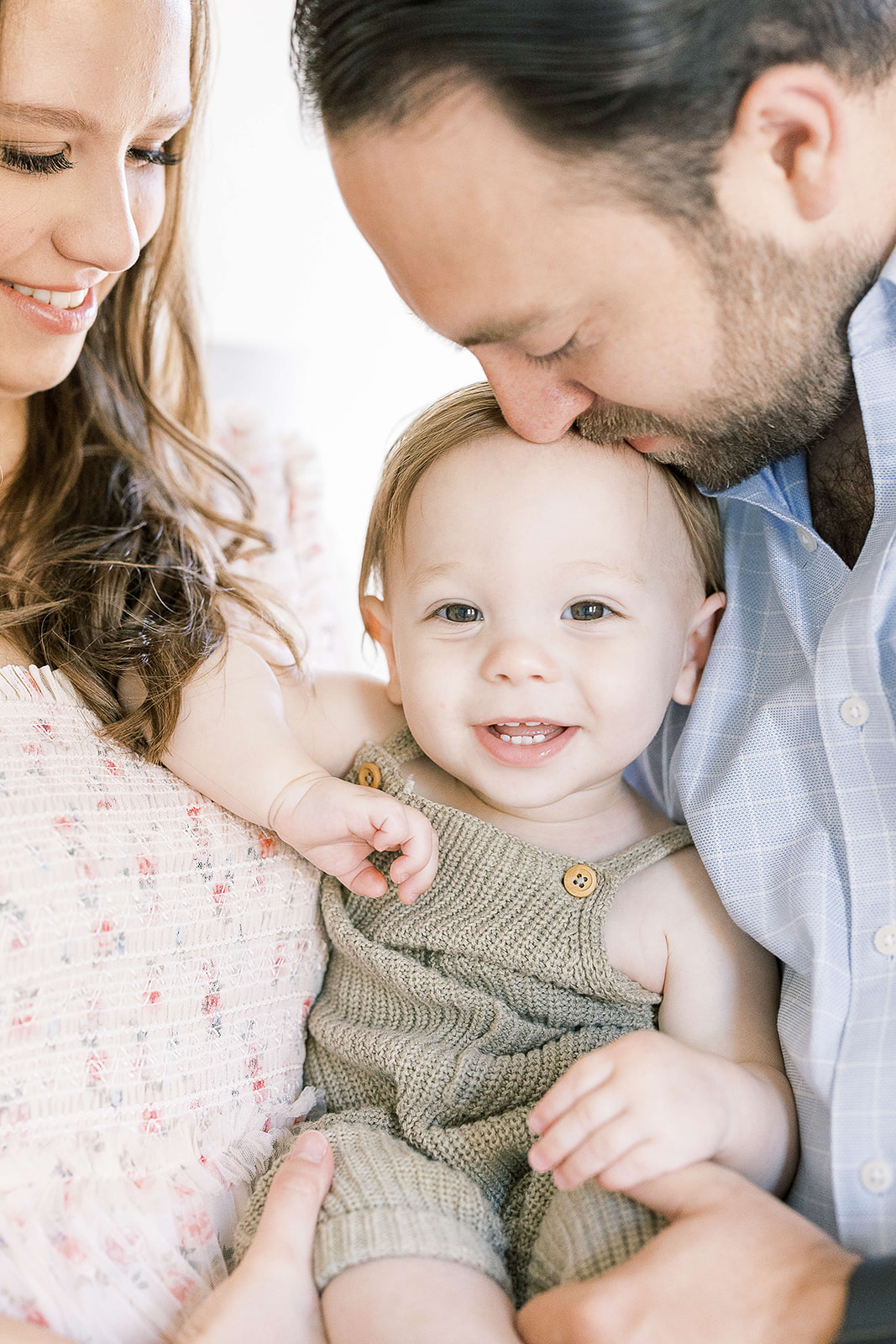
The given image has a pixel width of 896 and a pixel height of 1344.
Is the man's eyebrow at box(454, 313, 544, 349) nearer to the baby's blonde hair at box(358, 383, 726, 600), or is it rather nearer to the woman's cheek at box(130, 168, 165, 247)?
the baby's blonde hair at box(358, 383, 726, 600)

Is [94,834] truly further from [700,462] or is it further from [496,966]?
[700,462]

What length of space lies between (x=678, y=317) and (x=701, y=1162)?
2.32ft

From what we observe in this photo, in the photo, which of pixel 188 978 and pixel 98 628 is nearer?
pixel 188 978

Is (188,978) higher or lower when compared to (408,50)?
lower

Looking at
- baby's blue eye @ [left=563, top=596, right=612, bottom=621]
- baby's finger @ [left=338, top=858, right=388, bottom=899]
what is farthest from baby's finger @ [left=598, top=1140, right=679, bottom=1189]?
baby's blue eye @ [left=563, top=596, right=612, bottom=621]

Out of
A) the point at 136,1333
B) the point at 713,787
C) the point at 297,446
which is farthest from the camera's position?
the point at 297,446

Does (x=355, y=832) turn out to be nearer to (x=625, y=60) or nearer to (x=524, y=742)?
(x=524, y=742)

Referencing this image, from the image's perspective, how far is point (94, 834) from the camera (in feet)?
3.46

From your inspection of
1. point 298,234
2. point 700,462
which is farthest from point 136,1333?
point 298,234

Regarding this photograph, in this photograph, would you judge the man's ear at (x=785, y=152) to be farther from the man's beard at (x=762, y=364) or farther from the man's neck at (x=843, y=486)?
the man's neck at (x=843, y=486)

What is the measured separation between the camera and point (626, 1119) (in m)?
0.92

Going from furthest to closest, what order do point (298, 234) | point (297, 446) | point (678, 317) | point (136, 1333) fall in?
1. point (298, 234)
2. point (297, 446)
3. point (678, 317)
4. point (136, 1333)

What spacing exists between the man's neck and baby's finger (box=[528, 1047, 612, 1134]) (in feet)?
1.93

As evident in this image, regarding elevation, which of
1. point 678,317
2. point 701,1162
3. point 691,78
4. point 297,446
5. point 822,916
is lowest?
point 701,1162
